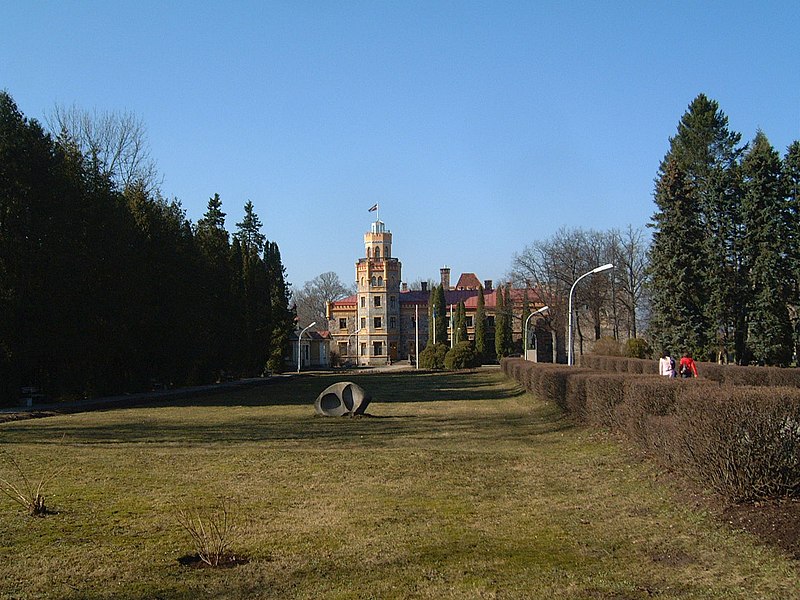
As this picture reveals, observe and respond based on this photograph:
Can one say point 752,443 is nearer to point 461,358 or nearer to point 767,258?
point 767,258

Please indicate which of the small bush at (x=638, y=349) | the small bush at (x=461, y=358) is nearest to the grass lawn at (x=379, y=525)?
the small bush at (x=638, y=349)

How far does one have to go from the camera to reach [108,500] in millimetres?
9305

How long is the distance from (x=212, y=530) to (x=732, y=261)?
42.0 meters

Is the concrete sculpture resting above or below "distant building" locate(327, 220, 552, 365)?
below

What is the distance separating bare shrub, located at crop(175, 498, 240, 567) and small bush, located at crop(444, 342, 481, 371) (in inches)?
2252

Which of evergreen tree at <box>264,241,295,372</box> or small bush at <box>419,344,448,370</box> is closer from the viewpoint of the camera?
evergreen tree at <box>264,241,295,372</box>

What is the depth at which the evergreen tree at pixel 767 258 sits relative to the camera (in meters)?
40.7

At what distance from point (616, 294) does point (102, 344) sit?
46925 millimetres

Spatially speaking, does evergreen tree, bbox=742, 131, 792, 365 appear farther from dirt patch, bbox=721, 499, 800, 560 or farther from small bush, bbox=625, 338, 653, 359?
dirt patch, bbox=721, 499, 800, 560

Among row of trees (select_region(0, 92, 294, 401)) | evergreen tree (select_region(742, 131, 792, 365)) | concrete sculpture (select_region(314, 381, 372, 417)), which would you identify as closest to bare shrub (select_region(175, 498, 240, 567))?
concrete sculpture (select_region(314, 381, 372, 417))

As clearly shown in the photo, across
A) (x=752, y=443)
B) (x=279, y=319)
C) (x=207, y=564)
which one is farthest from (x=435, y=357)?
(x=207, y=564)

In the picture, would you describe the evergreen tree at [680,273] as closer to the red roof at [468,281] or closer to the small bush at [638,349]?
the small bush at [638,349]

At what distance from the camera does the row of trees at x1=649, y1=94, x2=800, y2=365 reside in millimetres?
40875

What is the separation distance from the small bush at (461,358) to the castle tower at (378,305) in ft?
96.6
